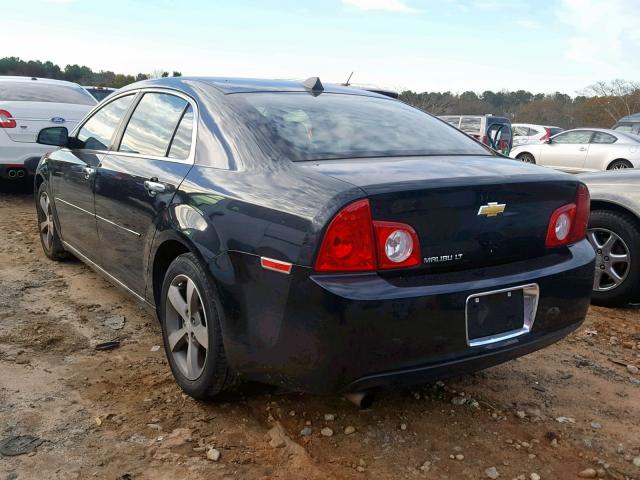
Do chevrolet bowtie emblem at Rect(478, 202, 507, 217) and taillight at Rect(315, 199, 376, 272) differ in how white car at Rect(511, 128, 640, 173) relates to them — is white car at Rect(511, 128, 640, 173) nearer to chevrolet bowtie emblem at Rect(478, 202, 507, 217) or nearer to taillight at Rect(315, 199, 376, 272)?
chevrolet bowtie emblem at Rect(478, 202, 507, 217)

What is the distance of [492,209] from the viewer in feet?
7.72

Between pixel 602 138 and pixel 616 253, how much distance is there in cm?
1178

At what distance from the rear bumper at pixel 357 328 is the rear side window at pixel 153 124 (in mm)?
1178

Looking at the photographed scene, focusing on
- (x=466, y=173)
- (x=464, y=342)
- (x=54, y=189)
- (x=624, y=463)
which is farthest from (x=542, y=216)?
(x=54, y=189)

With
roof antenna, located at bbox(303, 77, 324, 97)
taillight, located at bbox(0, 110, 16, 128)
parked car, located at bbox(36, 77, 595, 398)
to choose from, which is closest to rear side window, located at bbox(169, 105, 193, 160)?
parked car, located at bbox(36, 77, 595, 398)

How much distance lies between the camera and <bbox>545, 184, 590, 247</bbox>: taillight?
261 cm

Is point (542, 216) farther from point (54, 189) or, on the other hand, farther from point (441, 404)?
point (54, 189)

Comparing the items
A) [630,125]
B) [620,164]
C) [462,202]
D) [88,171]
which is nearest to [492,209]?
[462,202]

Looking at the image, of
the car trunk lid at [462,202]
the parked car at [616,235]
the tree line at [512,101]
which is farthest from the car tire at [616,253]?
the tree line at [512,101]

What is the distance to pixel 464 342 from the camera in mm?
2287

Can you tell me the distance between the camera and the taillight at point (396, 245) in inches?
83.9

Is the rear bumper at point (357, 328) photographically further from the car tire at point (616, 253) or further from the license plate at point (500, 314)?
the car tire at point (616, 253)

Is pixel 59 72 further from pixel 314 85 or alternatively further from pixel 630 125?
pixel 314 85

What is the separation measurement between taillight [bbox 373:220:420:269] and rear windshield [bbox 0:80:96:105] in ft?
22.2
